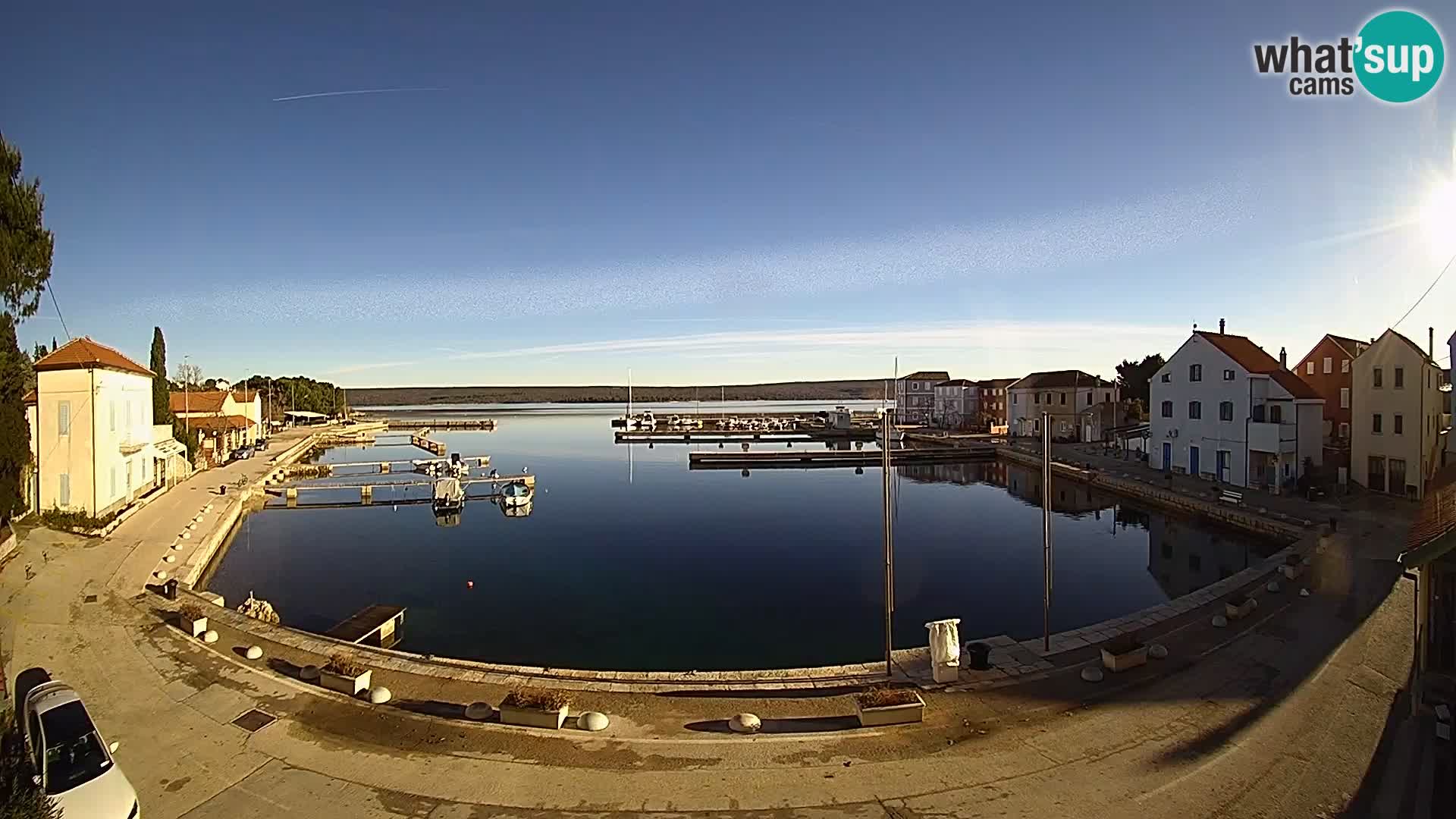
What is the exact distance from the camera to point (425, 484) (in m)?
40.2

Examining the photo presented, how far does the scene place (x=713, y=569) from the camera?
840 inches

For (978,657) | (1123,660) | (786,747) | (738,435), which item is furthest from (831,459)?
(786,747)

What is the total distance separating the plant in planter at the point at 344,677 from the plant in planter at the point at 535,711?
2172 millimetres

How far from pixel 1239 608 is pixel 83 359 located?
99.4 ft

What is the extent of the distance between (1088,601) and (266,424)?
244 feet

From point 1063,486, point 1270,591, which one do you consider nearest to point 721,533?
Result: point 1270,591

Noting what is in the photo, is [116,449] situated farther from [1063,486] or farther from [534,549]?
[1063,486]

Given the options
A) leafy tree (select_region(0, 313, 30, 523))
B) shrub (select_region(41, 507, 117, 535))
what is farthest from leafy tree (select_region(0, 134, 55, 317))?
shrub (select_region(41, 507, 117, 535))

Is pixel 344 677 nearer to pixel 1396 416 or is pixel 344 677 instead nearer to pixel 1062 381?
pixel 1396 416

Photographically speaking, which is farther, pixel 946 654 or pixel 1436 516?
pixel 946 654

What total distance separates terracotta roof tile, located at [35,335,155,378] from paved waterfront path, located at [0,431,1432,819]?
47.6ft

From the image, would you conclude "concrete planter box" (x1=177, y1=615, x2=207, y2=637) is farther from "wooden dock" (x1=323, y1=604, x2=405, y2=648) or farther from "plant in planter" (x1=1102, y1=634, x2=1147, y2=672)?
"plant in planter" (x1=1102, y1=634, x2=1147, y2=672)

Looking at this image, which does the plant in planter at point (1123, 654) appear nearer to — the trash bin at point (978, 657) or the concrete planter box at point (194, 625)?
the trash bin at point (978, 657)

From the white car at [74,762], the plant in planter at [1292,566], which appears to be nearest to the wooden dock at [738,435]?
the plant in planter at [1292,566]
